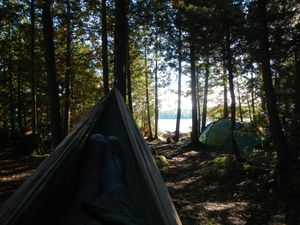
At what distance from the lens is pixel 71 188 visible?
3057 mm

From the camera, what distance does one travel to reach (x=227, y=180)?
7.43 metres

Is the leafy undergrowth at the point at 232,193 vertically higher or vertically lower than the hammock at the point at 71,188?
lower

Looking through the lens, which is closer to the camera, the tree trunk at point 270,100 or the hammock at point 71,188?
the hammock at point 71,188

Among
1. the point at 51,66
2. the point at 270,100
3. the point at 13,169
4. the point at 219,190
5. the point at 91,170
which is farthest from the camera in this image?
the point at 13,169

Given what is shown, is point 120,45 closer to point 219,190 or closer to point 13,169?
point 219,190

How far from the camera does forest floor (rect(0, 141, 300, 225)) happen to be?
16.1 feet

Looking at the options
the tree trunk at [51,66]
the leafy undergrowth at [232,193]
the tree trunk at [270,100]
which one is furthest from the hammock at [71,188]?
the tree trunk at [270,100]

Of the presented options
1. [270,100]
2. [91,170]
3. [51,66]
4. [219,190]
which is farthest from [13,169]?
[270,100]

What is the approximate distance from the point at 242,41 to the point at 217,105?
14.8 metres

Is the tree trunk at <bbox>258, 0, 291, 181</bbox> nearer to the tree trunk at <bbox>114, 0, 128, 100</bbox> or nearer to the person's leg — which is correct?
the tree trunk at <bbox>114, 0, 128, 100</bbox>

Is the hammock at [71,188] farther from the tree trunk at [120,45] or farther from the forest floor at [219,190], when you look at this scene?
the tree trunk at [120,45]

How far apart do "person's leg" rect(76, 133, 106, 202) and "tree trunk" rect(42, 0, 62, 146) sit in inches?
132

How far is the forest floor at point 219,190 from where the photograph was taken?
4910 millimetres

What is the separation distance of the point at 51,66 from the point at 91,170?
168 inches
